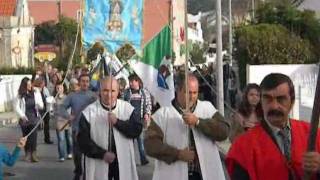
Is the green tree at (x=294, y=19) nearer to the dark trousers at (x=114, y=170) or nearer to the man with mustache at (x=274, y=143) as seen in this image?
Result: the dark trousers at (x=114, y=170)

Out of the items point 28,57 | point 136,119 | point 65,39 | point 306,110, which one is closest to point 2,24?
point 28,57

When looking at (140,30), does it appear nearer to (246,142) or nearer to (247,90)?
(247,90)

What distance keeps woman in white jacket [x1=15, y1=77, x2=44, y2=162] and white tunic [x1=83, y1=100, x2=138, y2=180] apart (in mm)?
7821

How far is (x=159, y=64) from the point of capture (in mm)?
9352

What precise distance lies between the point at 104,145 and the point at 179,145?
1049 mm

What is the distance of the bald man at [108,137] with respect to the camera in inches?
295

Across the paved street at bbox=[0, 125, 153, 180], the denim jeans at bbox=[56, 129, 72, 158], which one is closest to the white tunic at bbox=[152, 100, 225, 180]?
the paved street at bbox=[0, 125, 153, 180]

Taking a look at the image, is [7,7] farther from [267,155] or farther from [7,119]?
[267,155]

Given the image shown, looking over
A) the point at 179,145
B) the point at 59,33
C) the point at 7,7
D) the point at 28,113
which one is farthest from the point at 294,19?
the point at 59,33

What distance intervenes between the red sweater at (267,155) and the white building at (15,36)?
158 feet

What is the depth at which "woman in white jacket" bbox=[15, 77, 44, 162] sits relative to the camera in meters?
15.4

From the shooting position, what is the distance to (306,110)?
18.0 metres

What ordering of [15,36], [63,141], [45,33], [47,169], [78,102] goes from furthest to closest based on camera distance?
[45,33]
[15,36]
[63,141]
[47,169]
[78,102]

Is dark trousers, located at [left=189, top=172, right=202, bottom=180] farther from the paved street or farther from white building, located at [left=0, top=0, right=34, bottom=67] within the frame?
white building, located at [left=0, top=0, right=34, bottom=67]
